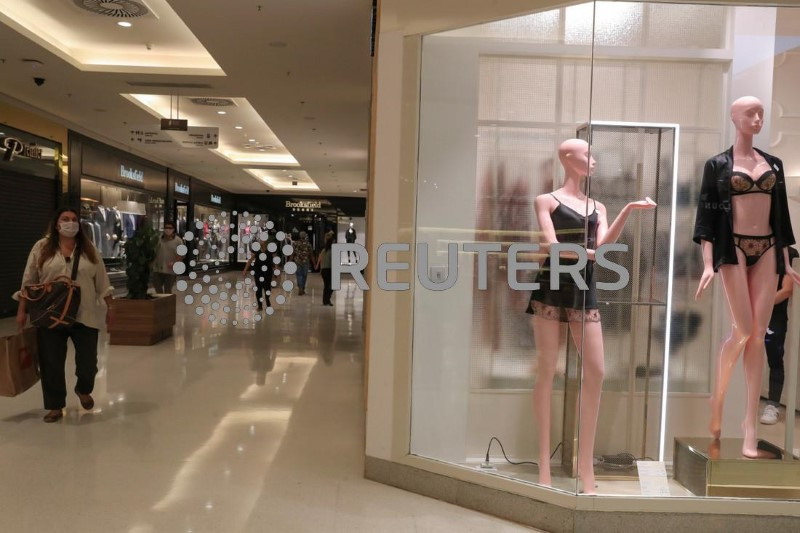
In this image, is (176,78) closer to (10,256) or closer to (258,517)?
(10,256)

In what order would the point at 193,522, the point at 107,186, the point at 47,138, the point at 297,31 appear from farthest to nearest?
the point at 107,186 → the point at 47,138 → the point at 297,31 → the point at 193,522

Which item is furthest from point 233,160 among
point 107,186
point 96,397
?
point 96,397

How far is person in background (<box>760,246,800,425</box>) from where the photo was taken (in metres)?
3.38

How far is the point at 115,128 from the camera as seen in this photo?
42.3ft

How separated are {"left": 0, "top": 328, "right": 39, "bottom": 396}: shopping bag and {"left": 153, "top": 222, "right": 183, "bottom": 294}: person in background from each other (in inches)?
144

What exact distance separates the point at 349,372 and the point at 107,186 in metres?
9.84

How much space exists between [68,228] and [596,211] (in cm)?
368

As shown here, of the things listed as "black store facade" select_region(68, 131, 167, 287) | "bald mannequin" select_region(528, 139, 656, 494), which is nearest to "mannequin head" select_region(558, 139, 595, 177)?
"bald mannequin" select_region(528, 139, 656, 494)

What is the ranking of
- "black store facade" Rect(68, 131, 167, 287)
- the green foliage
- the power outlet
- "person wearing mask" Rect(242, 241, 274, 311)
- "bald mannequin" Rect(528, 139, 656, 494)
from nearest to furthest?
"bald mannequin" Rect(528, 139, 656, 494) < the power outlet < "person wearing mask" Rect(242, 241, 274, 311) < the green foliage < "black store facade" Rect(68, 131, 167, 287)

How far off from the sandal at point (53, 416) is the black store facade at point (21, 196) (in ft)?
20.6

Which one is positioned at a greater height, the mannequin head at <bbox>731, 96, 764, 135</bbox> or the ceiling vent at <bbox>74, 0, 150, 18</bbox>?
the ceiling vent at <bbox>74, 0, 150, 18</bbox>

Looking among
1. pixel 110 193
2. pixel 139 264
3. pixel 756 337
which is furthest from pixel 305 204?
pixel 110 193

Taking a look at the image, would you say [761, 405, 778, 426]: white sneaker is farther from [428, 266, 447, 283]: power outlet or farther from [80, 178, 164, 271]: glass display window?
[80, 178, 164, 271]: glass display window

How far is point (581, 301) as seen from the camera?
11.0 feet
